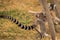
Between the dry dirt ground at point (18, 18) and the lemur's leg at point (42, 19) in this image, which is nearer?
the lemur's leg at point (42, 19)

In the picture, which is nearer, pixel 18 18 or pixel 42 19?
pixel 42 19

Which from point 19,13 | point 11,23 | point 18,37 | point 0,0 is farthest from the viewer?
point 0,0

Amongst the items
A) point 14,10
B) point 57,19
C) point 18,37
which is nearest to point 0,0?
point 14,10

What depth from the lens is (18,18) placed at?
6465 mm

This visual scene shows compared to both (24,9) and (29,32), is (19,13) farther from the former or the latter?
(29,32)

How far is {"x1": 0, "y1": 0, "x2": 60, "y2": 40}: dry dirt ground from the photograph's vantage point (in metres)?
5.25

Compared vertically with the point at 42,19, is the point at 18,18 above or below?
below

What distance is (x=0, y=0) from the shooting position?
7.88 metres

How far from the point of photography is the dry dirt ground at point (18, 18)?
17.2 ft

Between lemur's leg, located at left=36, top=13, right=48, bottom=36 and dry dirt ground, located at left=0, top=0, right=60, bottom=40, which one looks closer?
lemur's leg, located at left=36, top=13, right=48, bottom=36

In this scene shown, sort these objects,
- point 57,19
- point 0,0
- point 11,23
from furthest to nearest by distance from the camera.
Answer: point 0,0
point 11,23
point 57,19

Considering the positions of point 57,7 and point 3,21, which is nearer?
point 57,7

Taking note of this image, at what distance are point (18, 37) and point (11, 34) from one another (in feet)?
0.92

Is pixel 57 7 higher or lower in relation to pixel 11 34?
higher
